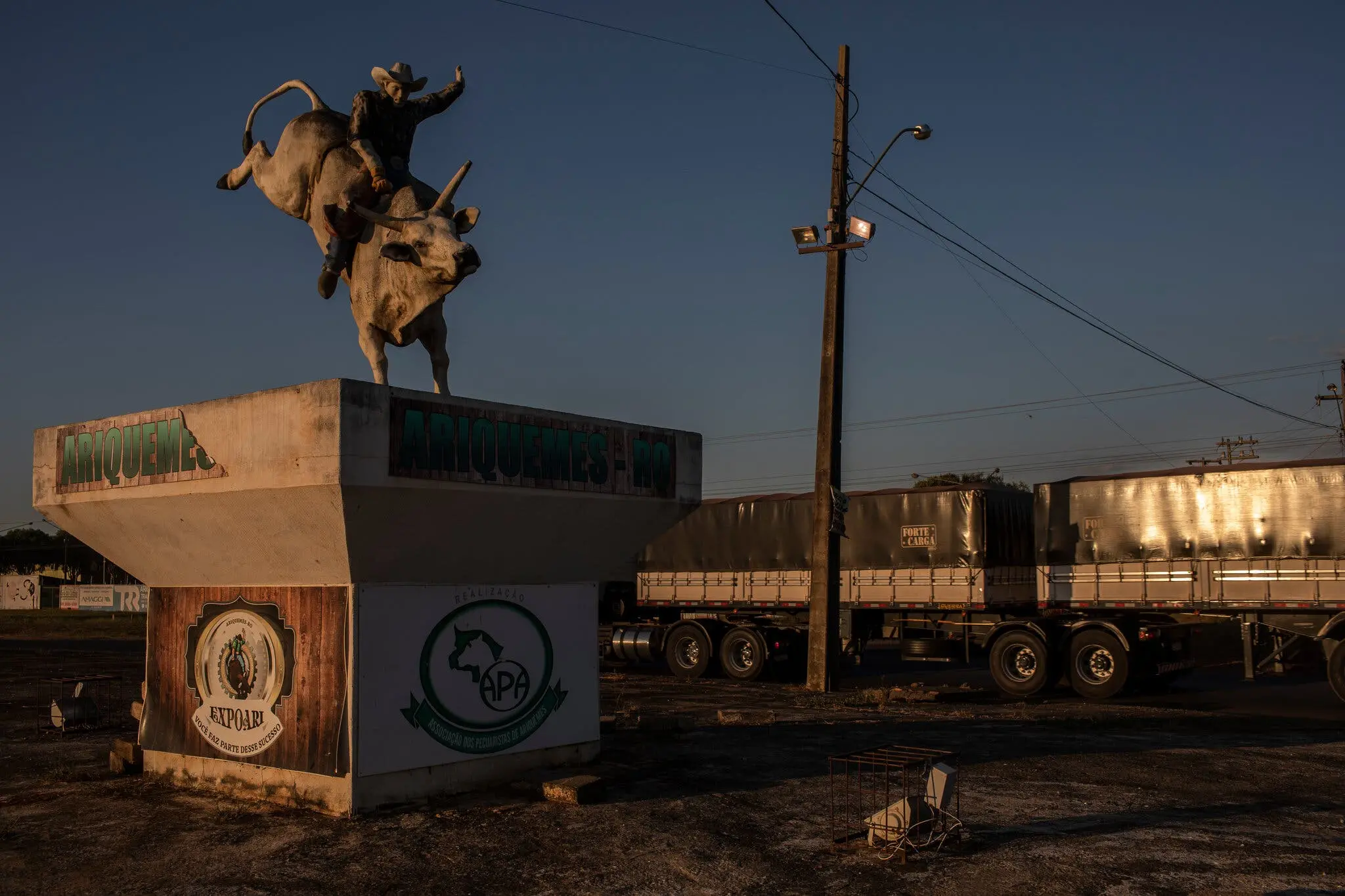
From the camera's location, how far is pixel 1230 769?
472 inches

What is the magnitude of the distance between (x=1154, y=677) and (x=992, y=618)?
2.94 metres

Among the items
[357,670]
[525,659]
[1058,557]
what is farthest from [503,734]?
[1058,557]

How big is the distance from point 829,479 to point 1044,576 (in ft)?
13.7

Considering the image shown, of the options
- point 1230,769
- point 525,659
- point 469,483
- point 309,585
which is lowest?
point 1230,769

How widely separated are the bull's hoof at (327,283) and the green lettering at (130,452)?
2.09 meters

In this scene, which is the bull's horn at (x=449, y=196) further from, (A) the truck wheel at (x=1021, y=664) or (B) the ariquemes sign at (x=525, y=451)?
(A) the truck wheel at (x=1021, y=664)

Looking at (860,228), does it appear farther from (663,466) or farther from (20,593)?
(20,593)

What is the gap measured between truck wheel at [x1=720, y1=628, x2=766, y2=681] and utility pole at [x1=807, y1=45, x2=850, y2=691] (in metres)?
2.83

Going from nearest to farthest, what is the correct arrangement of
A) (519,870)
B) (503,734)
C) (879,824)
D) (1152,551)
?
(519,870), (879,824), (503,734), (1152,551)

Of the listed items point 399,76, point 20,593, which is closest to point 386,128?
point 399,76

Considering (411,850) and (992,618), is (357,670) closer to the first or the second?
(411,850)

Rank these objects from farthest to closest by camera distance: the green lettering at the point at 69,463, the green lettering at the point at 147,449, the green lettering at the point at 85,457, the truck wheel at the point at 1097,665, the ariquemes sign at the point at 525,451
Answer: the truck wheel at the point at 1097,665 < the green lettering at the point at 69,463 < the green lettering at the point at 85,457 < the green lettering at the point at 147,449 < the ariquemes sign at the point at 525,451

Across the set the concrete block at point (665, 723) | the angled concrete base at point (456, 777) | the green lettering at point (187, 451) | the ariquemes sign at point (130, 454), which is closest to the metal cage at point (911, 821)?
the angled concrete base at point (456, 777)

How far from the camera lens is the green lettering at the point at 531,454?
10.2 metres
